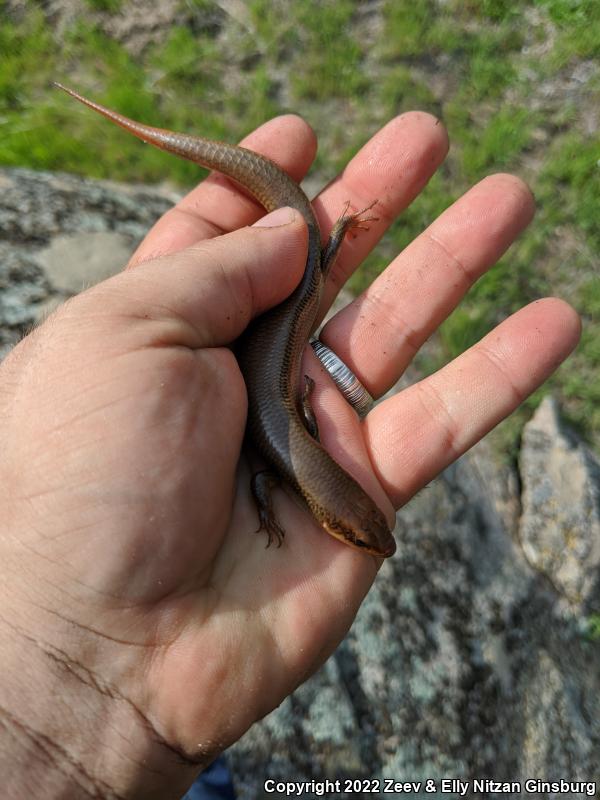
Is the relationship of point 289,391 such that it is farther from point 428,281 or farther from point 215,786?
point 215,786

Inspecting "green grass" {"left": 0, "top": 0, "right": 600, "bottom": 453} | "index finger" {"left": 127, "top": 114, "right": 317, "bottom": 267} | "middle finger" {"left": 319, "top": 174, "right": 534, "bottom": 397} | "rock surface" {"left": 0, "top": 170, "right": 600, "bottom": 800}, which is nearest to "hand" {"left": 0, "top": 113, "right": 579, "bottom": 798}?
"middle finger" {"left": 319, "top": 174, "right": 534, "bottom": 397}

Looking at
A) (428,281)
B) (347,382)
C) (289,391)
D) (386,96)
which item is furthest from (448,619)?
(386,96)

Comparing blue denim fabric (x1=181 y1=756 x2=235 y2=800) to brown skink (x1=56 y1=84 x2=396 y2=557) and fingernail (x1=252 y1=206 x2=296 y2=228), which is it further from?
fingernail (x1=252 y1=206 x2=296 y2=228)

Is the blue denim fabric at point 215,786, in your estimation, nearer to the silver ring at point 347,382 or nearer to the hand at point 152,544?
the hand at point 152,544

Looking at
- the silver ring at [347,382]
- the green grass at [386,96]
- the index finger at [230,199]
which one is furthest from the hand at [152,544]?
the green grass at [386,96]

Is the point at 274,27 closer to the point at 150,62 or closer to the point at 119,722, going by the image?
the point at 150,62

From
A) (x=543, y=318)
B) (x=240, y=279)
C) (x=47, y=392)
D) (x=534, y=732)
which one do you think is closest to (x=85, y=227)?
(x=240, y=279)
